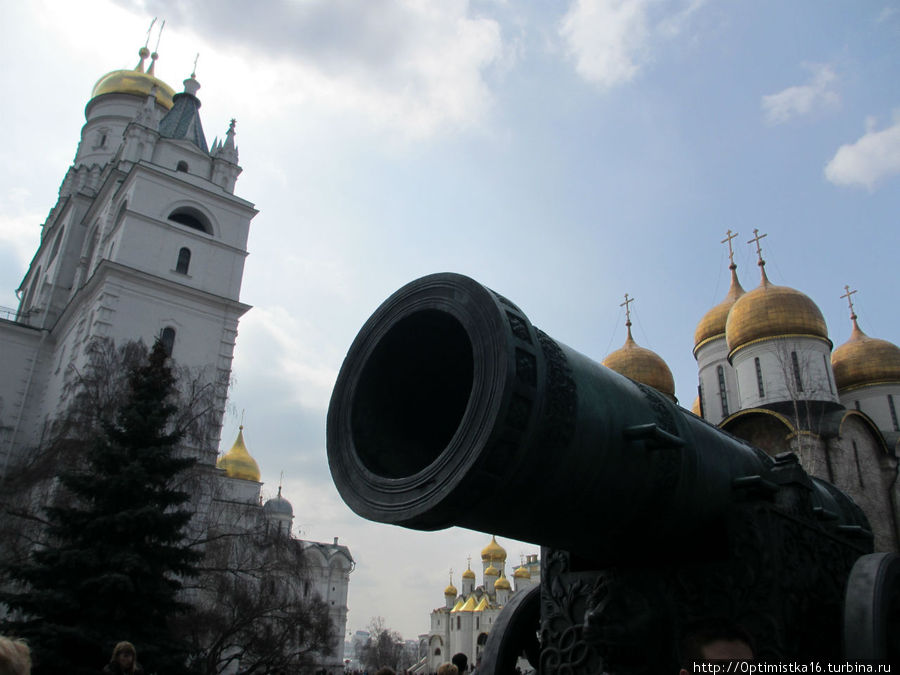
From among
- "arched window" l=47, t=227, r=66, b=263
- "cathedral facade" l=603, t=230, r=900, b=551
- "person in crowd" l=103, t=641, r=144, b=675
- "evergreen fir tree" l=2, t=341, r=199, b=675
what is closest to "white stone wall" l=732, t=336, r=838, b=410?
"cathedral facade" l=603, t=230, r=900, b=551

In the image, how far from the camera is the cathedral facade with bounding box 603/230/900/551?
62.8ft

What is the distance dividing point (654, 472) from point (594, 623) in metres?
0.72

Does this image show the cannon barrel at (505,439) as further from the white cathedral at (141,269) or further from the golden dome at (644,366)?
the golden dome at (644,366)

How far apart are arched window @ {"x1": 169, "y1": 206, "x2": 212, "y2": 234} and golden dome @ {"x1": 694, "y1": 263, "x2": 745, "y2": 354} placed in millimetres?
18612

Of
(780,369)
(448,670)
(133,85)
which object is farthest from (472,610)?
(448,670)

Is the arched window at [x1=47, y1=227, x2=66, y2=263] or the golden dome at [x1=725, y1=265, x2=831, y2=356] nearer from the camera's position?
the golden dome at [x1=725, y1=265, x2=831, y2=356]

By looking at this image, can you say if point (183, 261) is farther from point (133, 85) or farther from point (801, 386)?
point (801, 386)

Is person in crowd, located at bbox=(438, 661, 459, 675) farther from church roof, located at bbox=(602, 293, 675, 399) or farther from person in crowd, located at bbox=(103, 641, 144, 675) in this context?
church roof, located at bbox=(602, 293, 675, 399)

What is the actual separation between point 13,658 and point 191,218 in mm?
25112

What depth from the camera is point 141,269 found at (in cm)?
2139

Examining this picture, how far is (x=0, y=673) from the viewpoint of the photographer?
4.44 ft

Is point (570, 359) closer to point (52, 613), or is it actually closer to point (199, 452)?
point (52, 613)

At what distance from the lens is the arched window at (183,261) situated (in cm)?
2270

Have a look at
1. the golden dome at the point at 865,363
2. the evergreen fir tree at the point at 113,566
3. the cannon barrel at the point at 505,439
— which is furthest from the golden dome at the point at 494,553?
the cannon barrel at the point at 505,439
